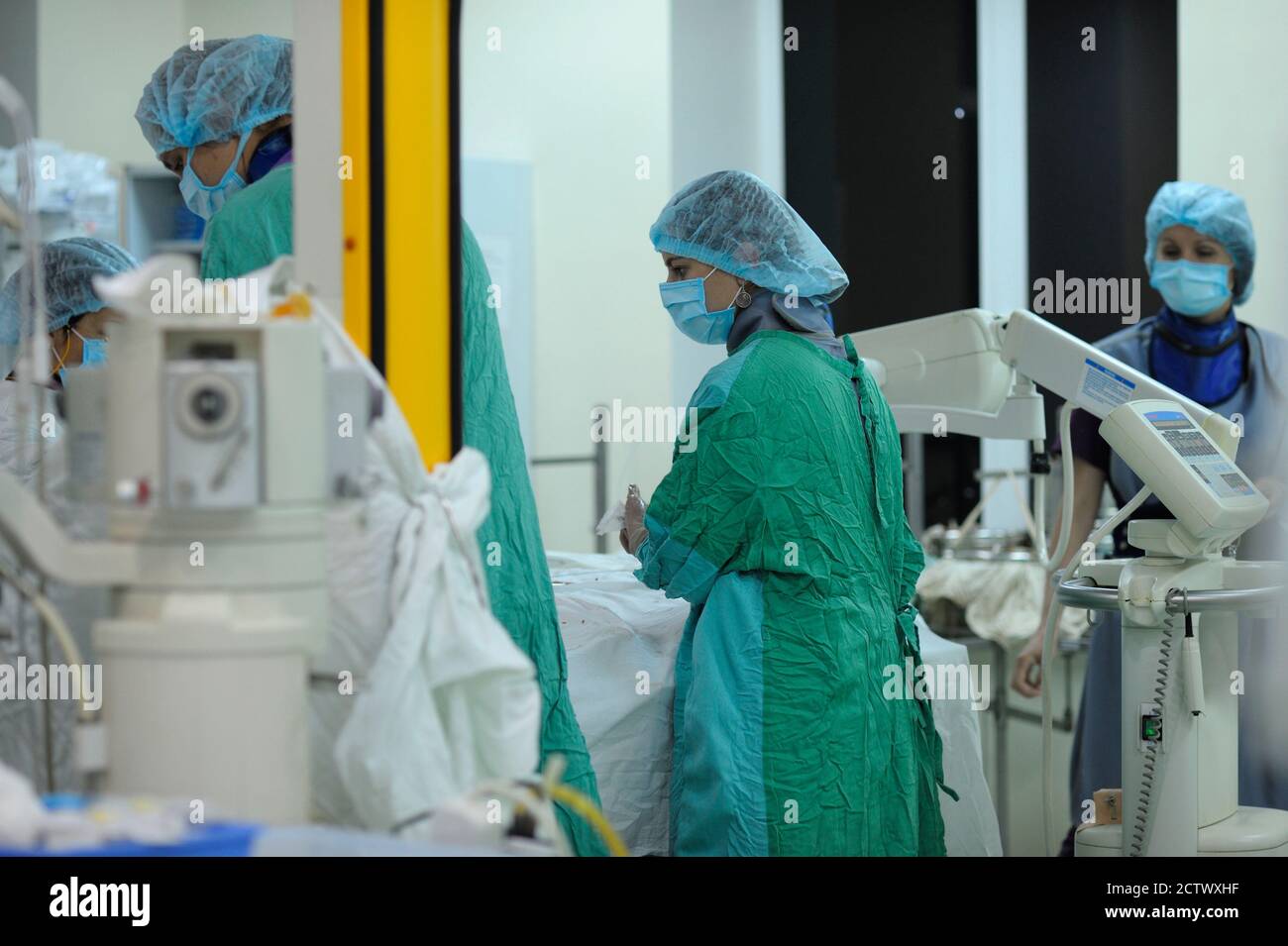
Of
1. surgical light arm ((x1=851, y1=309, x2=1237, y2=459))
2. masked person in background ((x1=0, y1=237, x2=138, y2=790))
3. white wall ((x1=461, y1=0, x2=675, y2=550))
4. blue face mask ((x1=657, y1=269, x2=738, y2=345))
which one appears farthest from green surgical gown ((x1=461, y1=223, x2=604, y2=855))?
white wall ((x1=461, y1=0, x2=675, y2=550))

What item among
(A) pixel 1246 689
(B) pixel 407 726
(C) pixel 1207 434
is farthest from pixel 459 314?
(A) pixel 1246 689

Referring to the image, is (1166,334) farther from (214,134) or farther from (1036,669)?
(214,134)

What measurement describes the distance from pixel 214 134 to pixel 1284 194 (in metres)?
3.21

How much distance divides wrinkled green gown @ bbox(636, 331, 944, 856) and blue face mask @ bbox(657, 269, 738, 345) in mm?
155

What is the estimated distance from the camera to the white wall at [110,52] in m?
4.43

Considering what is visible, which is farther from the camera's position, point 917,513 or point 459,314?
point 917,513

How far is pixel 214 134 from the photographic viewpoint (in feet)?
6.81

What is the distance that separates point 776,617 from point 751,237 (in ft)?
2.00

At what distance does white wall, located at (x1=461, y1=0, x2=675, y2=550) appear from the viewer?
4566mm

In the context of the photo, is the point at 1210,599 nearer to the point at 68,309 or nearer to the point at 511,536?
the point at 511,536

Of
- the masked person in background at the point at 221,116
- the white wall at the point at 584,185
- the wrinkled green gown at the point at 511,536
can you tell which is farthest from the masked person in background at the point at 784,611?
the white wall at the point at 584,185

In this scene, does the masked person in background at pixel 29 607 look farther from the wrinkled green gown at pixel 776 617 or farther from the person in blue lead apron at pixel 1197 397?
the person in blue lead apron at pixel 1197 397

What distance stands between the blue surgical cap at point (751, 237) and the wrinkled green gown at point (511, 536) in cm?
38

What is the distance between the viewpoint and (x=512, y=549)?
77.6 inches
